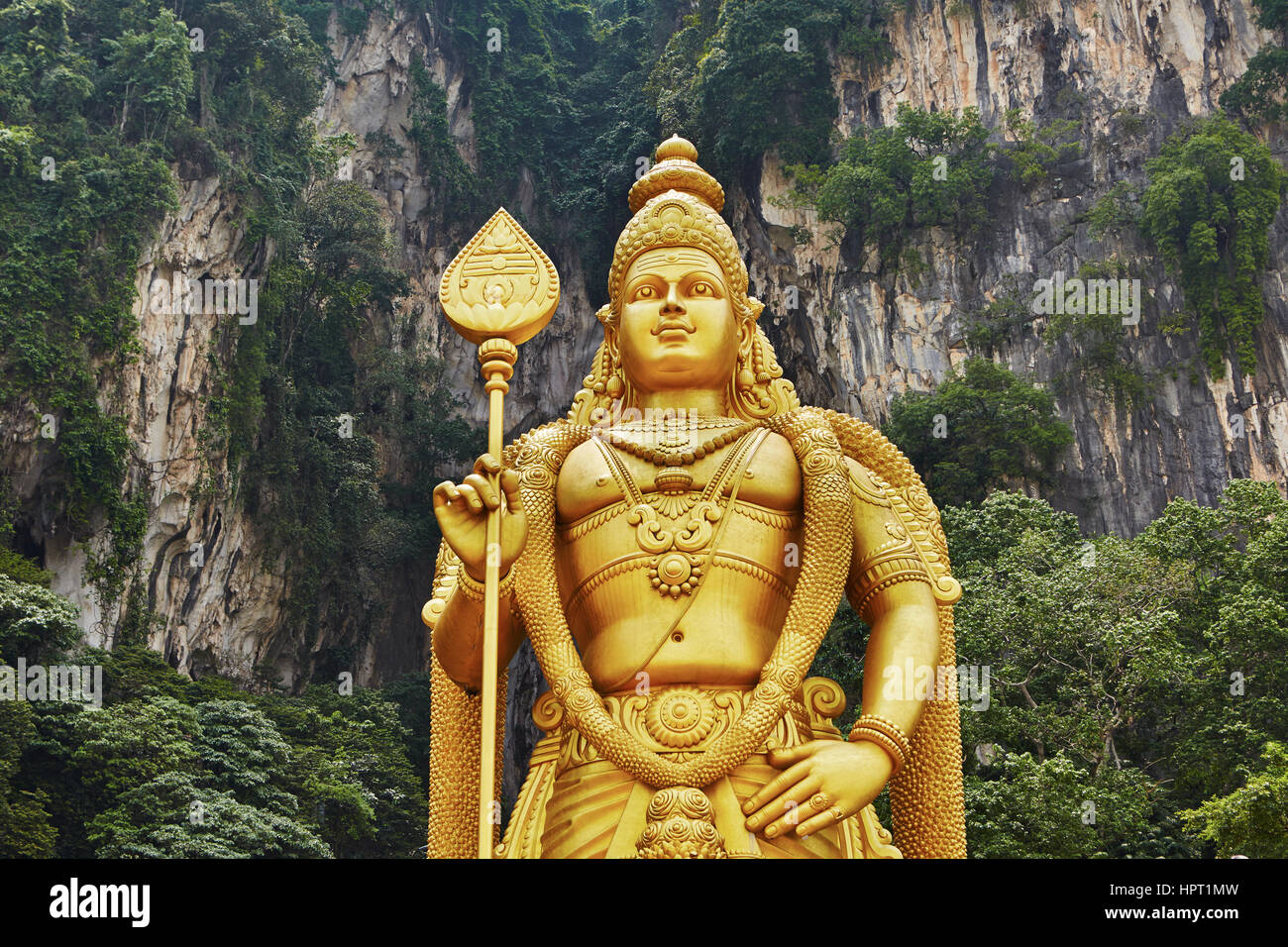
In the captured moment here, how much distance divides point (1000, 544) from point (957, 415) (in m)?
4.16

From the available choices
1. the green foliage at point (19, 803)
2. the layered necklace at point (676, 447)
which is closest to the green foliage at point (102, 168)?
the green foliage at point (19, 803)

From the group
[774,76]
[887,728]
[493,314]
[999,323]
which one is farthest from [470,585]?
[774,76]

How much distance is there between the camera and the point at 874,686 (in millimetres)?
4629

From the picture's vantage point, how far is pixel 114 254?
65.6 feet

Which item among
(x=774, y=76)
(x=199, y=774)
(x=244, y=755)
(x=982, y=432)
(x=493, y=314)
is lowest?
(x=199, y=774)

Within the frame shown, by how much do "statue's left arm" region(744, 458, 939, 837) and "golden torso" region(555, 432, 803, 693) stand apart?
0.27 metres

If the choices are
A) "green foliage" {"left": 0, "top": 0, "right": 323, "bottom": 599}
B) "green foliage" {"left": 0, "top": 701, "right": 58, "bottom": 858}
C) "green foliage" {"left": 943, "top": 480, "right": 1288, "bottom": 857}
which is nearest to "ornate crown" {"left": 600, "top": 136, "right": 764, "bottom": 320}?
"green foliage" {"left": 943, "top": 480, "right": 1288, "bottom": 857}

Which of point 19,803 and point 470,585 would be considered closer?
point 470,585

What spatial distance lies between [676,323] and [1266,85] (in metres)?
20.6

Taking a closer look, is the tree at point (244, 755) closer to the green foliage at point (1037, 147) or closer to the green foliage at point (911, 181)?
the green foliage at point (911, 181)

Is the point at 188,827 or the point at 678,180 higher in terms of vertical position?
the point at 678,180

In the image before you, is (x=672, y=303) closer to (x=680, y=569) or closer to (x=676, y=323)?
(x=676, y=323)

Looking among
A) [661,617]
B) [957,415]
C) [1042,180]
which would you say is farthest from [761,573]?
[1042,180]
